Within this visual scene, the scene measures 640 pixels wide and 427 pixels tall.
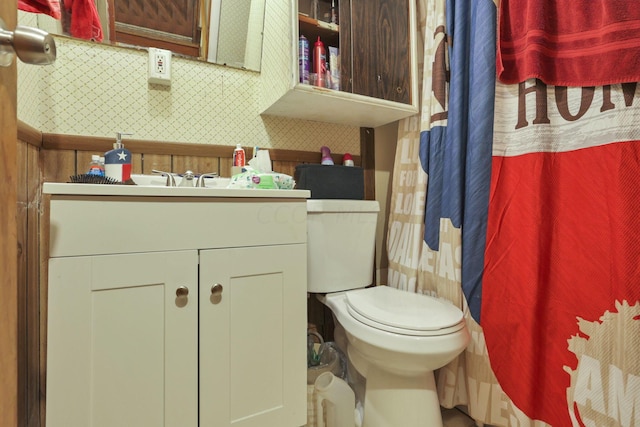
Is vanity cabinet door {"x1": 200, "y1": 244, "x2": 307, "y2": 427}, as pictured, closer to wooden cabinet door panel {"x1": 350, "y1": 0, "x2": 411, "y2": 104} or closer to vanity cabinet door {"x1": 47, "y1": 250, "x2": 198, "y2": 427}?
vanity cabinet door {"x1": 47, "y1": 250, "x2": 198, "y2": 427}

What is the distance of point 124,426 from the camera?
77 cm

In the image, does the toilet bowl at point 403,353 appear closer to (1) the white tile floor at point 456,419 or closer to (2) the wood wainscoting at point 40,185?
(1) the white tile floor at point 456,419

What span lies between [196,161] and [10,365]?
1012 mm

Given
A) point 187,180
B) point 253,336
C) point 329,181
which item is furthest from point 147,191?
point 329,181

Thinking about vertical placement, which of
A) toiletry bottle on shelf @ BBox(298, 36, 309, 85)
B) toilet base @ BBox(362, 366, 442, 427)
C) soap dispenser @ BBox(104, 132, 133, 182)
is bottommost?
toilet base @ BBox(362, 366, 442, 427)

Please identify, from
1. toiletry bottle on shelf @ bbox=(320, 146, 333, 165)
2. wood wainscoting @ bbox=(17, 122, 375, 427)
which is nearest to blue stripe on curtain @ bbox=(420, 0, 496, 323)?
toiletry bottle on shelf @ bbox=(320, 146, 333, 165)

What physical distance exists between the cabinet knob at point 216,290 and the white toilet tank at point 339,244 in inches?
19.2

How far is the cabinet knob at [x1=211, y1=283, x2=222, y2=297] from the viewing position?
2.85 ft

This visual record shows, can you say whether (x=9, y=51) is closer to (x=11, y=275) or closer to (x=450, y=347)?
(x=11, y=275)

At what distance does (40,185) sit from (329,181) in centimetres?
102

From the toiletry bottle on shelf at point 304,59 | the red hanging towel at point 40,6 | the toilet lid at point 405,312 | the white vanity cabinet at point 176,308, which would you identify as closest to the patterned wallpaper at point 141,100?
the red hanging towel at point 40,6

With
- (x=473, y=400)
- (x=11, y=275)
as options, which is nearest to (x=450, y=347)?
(x=473, y=400)

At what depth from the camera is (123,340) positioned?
77cm

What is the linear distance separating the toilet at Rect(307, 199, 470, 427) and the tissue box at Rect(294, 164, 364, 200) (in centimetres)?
6
